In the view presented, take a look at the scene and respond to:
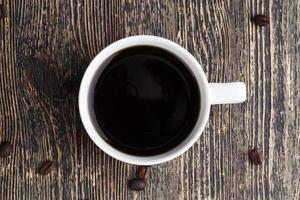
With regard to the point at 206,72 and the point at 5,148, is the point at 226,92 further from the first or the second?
the point at 5,148

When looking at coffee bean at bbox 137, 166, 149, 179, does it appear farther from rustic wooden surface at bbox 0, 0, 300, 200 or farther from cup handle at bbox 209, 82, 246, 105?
cup handle at bbox 209, 82, 246, 105

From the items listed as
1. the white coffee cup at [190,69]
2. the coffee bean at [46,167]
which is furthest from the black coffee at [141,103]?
the coffee bean at [46,167]

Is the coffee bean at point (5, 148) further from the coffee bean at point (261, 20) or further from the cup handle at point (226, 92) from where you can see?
the coffee bean at point (261, 20)

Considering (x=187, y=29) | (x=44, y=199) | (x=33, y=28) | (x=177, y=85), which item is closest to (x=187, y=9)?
(x=187, y=29)

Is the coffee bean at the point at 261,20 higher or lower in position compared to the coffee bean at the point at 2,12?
lower

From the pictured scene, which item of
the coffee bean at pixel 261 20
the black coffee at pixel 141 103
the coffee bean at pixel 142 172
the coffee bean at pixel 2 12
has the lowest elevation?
the coffee bean at pixel 142 172

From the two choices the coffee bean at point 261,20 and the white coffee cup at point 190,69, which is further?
the coffee bean at point 261,20

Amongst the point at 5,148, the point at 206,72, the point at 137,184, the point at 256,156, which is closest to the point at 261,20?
the point at 206,72
